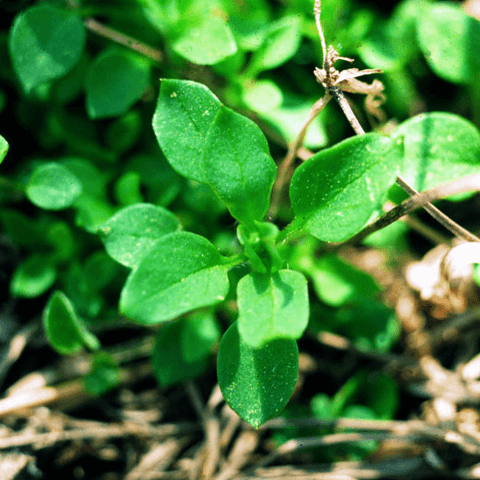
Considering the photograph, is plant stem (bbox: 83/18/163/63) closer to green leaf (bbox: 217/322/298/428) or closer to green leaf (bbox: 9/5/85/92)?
green leaf (bbox: 9/5/85/92)

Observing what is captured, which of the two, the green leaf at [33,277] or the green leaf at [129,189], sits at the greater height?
the green leaf at [129,189]

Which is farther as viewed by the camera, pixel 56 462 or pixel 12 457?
pixel 56 462

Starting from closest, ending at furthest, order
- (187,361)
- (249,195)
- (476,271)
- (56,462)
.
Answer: (249,195)
(476,271)
(187,361)
(56,462)

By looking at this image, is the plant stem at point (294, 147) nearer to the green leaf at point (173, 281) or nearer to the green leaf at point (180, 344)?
the green leaf at point (173, 281)

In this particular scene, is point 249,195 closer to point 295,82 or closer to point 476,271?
point 476,271

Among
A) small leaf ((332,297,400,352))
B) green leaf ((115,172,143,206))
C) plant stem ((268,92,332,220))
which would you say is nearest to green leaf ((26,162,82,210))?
green leaf ((115,172,143,206))

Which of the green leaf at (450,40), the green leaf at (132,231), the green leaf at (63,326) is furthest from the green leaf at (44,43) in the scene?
the green leaf at (450,40)

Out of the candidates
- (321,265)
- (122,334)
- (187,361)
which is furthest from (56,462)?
(321,265)
